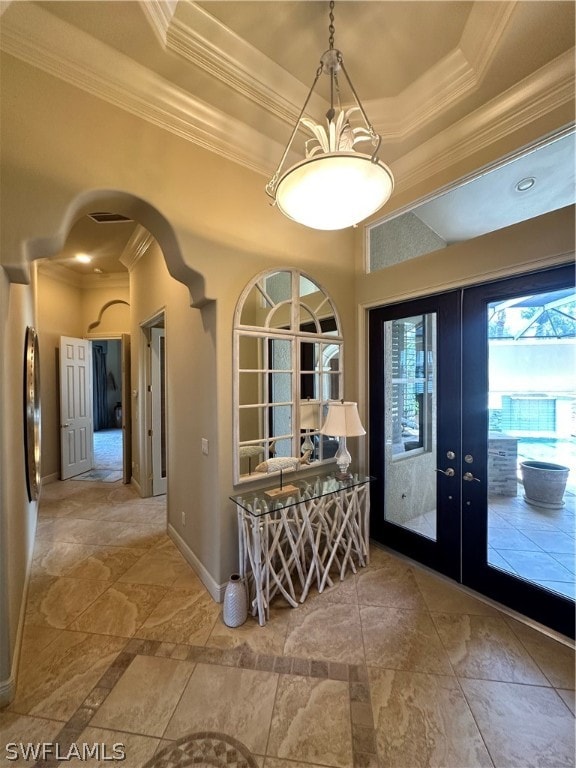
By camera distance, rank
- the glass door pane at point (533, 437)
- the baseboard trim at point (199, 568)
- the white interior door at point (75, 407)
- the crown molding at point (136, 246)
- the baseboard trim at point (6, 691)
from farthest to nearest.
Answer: the white interior door at point (75, 407), the crown molding at point (136, 246), the baseboard trim at point (199, 568), the glass door pane at point (533, 437), the baseboard trim at point (6, 691)

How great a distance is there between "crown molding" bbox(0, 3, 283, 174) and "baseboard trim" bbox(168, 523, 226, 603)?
316cm

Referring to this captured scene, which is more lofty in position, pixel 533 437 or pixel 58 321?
pixel 58 321

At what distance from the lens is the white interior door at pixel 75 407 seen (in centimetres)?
500

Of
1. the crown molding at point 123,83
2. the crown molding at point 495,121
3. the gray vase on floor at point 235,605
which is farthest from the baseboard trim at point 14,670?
the crown molding at point 495,121

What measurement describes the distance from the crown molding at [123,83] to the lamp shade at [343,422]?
1.99 m

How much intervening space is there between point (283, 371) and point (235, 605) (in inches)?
65.2

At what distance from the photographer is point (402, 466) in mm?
Result: 2787

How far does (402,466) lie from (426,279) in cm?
163

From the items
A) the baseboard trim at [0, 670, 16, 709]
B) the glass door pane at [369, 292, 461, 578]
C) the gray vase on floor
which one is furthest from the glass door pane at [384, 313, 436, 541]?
the baseboard trim at [0, 670, 16, 709]

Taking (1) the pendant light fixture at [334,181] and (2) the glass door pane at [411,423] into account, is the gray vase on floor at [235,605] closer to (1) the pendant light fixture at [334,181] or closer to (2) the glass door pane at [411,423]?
(2) the glass door pane at [411,423]

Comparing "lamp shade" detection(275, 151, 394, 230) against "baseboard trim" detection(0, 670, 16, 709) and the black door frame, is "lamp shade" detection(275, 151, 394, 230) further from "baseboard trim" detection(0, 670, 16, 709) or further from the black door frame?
"baseboard trim" detection(0, 670, 16, 709)

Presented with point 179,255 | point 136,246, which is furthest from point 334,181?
point 136,246

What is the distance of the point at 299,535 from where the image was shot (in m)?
2.20

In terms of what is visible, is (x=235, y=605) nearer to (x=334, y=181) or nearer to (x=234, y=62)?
(x=334, y=181)
